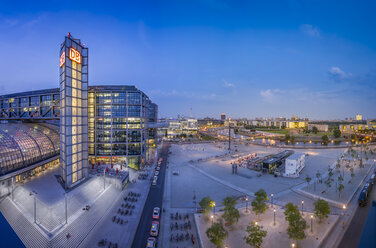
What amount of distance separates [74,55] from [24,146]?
24.0 metres

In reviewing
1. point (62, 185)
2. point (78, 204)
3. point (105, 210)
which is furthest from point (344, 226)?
point (62, 185)

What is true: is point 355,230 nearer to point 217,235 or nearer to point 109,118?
point 217,235

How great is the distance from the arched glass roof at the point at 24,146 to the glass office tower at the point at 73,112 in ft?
29.9

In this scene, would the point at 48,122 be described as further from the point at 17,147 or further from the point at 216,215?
the point at 216,215

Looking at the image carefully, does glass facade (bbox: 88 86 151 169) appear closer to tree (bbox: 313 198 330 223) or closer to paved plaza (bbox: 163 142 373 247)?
paved plaza (bbox: 163 142 373 247)

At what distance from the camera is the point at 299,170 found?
187 feet

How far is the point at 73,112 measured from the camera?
40.2m

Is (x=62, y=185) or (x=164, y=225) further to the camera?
(x=62, y=185)

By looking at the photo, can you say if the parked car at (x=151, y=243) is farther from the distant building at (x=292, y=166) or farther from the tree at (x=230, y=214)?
the distant building at (x=292, y=166)

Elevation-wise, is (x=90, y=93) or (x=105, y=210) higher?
(x=90, y=93)

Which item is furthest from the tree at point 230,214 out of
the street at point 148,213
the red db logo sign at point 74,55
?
the red db logo sign at point 74,55

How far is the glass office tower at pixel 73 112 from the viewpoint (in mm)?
38438

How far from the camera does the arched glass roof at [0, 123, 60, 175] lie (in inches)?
1501

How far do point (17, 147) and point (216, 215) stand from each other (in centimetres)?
4486
